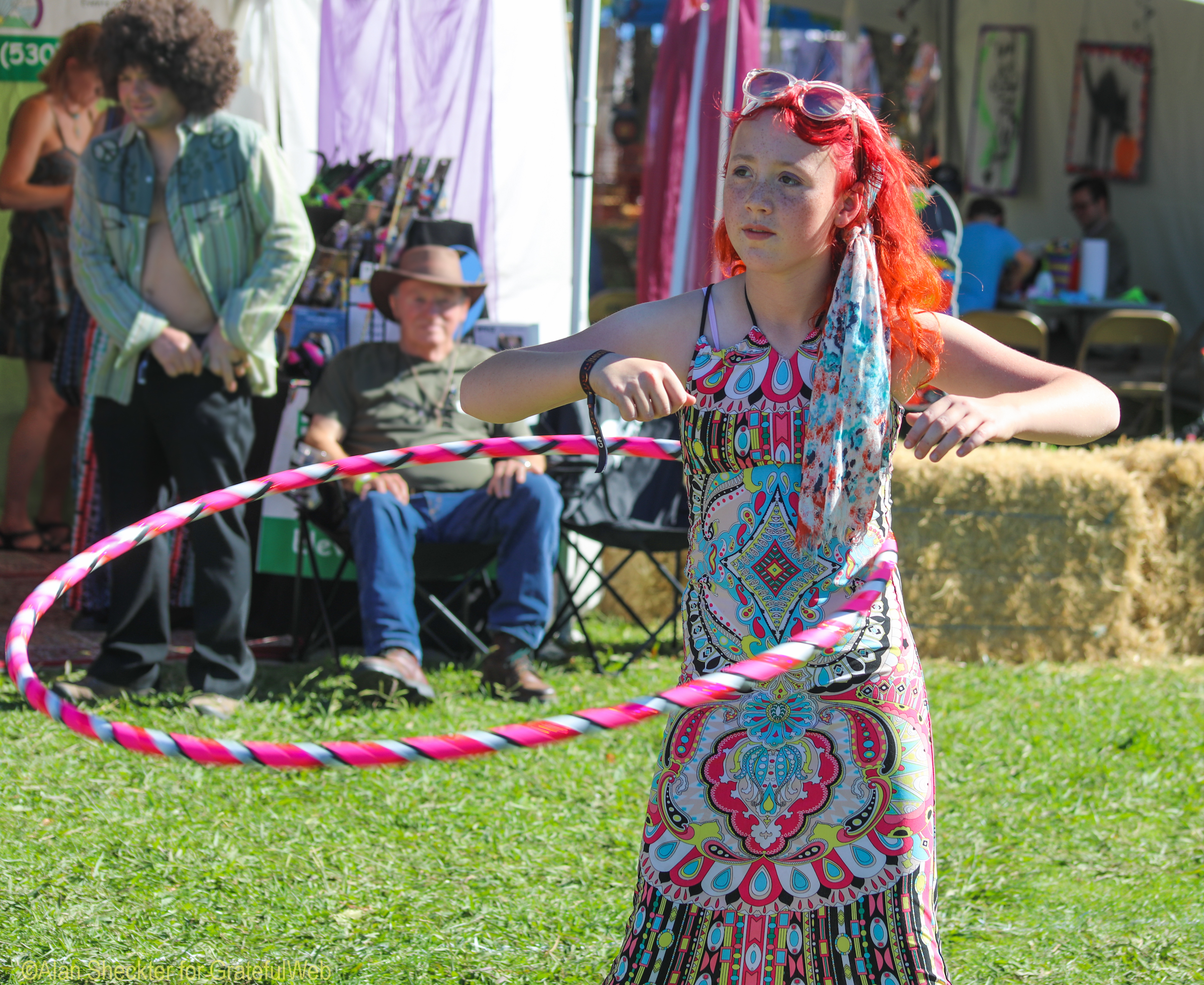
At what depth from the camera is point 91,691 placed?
4.54m

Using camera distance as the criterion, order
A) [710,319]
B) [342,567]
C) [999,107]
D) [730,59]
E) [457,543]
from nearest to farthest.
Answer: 1. [710,319]
2. [457,543]
3. [342,567]
4. [730,59]
5. [999,107]

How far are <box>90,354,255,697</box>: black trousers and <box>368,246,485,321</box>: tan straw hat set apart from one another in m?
0.84

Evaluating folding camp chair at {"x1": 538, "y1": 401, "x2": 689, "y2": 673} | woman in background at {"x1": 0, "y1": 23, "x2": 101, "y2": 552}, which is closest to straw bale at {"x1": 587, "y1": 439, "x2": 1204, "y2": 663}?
folding camp chair at {"x1": 538, "y1": 401, "x2": 689, "y2": 673}

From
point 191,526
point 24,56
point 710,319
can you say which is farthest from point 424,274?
point 710,319

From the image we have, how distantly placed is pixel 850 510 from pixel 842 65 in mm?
15199

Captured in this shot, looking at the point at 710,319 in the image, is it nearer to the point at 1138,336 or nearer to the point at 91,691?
the point at 91,691

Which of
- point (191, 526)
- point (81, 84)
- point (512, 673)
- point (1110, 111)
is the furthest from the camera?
point (1110, 111)

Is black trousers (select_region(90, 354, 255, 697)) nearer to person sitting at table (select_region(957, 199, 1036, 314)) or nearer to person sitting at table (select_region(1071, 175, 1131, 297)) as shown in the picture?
person sitting at table (select_region(957, 199, 1036, 314))

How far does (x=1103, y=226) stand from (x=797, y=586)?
8760 millimetres

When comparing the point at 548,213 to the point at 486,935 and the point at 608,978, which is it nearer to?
the point at 486,935

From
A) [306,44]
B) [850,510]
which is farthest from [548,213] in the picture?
[850,510]

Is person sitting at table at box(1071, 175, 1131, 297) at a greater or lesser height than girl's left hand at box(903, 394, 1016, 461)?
greater

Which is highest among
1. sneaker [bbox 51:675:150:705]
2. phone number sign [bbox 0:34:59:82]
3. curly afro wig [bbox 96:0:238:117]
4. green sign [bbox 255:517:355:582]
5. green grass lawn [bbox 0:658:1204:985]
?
phone number sign [bbox 0:34:59:82]

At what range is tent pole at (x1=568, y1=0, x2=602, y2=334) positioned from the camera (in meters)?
5.37
